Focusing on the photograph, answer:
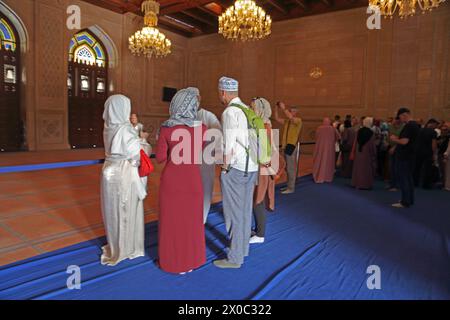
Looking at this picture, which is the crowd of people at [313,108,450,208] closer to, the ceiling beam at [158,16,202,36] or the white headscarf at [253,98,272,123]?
the white headscarf at [253,98,272,123]

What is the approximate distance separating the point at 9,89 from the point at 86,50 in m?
2.89

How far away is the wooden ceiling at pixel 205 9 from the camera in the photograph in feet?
34.4

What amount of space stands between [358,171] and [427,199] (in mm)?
1148

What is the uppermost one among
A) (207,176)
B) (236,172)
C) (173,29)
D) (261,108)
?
(173,29)

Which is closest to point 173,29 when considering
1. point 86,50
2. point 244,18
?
point 86,50

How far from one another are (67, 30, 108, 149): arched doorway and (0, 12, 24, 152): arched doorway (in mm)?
1576

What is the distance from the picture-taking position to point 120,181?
2.37 meters

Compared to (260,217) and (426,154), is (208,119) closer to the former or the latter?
(260,217)

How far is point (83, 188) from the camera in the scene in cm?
500

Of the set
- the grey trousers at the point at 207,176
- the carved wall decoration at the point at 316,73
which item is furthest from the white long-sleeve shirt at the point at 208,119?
the carved wall decoration at the point at 316,73

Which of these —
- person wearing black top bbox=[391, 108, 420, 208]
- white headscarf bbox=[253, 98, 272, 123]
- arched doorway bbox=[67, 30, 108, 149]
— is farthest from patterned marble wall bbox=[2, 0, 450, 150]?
white headscarf bbox=[253, 98, 272, 123]

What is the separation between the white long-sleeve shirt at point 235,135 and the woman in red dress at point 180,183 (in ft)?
0.63

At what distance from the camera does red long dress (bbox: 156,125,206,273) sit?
222cm

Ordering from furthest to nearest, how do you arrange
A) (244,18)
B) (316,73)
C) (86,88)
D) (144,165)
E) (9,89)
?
(316,73) → (86,88) → (9,89) → (244,18) → (144,165)
